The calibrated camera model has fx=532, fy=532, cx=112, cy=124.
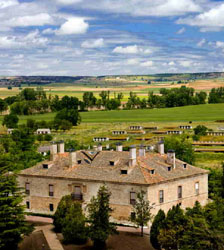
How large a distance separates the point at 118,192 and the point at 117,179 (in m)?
1.34

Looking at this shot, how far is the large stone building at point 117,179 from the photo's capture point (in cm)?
5446

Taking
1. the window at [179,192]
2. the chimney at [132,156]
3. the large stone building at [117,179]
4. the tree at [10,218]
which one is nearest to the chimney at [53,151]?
the large stone building at [117,179]

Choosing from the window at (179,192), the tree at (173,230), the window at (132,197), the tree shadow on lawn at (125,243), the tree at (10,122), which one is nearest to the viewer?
the tree at (173,230)

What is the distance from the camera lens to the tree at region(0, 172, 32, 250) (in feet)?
148

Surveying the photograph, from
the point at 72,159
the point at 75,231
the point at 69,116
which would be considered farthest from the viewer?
the point at 69,116

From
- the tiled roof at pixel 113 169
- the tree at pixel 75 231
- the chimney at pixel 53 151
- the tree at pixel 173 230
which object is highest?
the chimney at pixel 53 151

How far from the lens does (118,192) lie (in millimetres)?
54844

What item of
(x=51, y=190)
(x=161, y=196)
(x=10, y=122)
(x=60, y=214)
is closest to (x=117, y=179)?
(x=161, y=196)

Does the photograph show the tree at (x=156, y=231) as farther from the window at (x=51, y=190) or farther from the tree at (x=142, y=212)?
the window at (x=51, y=190)

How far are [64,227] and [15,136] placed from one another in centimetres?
7570

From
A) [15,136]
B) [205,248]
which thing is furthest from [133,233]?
[15,136]

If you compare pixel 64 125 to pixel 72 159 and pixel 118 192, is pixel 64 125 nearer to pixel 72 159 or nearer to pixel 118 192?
pixel 72 159

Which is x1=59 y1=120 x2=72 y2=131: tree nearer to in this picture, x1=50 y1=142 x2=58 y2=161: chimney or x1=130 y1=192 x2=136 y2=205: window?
x1=50 y1=142 x2=58 y2=161: chimney

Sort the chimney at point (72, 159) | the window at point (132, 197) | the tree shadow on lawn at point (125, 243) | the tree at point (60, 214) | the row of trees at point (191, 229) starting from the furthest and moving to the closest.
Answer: the chimney at point (72, 159) < the window at point (132, 197) < the tree at point (60, 214) < the tree shadow on lawn at point (125, 243) < the row of trees at point (191, 229)
